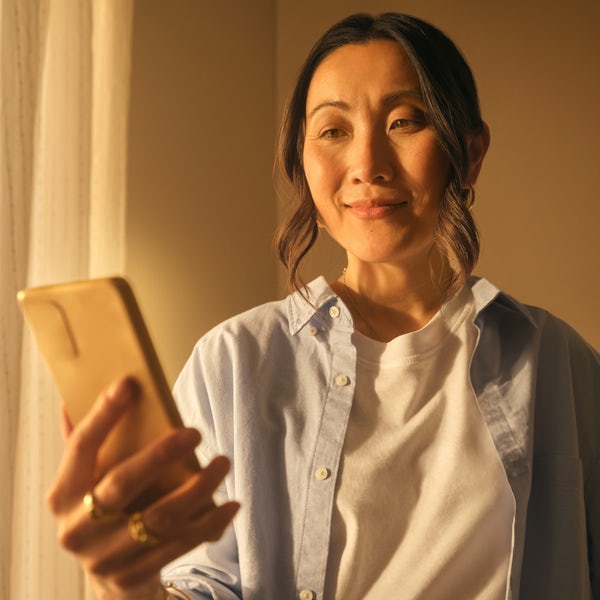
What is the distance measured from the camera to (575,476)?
3.13ft

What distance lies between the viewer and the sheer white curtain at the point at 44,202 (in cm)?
129

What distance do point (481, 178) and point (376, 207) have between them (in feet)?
4.21

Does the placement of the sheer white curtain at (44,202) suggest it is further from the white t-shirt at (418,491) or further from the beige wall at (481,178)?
the white t-shirt at (418,491)

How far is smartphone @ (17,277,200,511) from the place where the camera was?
0.55m

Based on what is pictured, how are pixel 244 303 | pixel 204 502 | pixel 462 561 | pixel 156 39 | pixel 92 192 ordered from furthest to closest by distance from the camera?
1. pixel 244 303
2. pixel 156 39
3. pixel 92 192
4. pixel 462 561
5. pixel 204 502

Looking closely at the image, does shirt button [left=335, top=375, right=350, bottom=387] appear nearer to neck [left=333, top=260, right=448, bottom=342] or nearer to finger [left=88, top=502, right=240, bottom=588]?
neck [left=333, top=260, right=448, bottom=342]

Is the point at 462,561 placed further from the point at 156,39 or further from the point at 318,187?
the point at 156,39

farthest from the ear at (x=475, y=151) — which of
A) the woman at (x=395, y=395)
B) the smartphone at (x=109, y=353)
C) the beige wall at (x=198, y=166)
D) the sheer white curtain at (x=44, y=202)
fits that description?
the beige wall at (x=198, y=166)

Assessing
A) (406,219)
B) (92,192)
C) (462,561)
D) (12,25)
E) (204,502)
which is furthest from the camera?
(92,192)

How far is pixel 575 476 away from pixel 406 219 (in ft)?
1.24

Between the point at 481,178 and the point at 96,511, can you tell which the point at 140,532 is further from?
the point at 481,178

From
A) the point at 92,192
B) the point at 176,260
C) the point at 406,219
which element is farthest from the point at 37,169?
the point at 406,219

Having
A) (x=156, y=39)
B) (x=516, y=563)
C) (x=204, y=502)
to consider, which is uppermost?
(x=156, y=39)

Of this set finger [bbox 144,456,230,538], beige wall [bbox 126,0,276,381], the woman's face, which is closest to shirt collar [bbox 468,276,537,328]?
the woman's face
